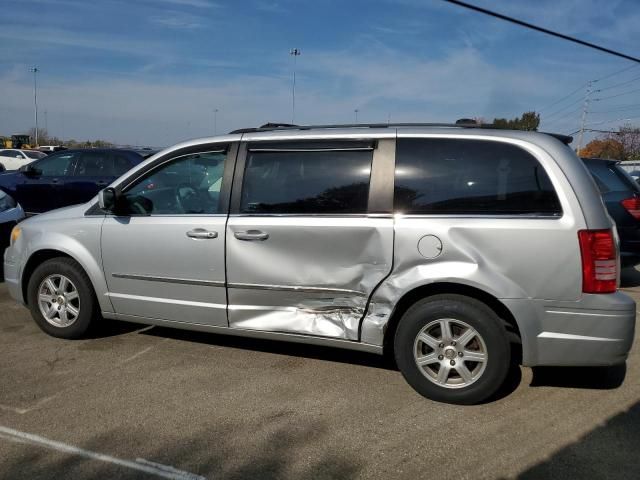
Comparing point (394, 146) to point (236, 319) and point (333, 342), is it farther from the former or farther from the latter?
point (236, 319)

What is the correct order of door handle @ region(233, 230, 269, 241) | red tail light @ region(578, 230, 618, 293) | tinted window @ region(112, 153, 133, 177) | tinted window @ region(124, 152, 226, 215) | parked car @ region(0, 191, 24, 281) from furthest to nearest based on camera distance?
tinted window @ region(112, 153, 133, 177) → parked car @ region(0, 191, 24, 281) → tinted window @ region(124, 152, 226, 215) → door handle @ region(233, 230, 269, 241) → red tail light @ region(578, 230, 618, 293)

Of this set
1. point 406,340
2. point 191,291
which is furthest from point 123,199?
point 406,340

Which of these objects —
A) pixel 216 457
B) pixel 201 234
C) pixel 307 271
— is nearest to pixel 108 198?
pixel 201 234

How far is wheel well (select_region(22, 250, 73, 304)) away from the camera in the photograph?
15.5 feet

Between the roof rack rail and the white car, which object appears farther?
the white car

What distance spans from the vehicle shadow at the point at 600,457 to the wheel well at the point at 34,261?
397 cm

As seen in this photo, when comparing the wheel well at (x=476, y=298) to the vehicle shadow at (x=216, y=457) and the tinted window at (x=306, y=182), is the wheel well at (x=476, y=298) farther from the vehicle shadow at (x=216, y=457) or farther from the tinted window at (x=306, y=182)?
the vehicle shadow at (x=216, y=457)

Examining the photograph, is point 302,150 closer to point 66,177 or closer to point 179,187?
point 179,187

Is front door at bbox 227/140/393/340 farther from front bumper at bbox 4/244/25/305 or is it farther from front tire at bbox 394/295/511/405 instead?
front bumper at bbox 4/244/25/305

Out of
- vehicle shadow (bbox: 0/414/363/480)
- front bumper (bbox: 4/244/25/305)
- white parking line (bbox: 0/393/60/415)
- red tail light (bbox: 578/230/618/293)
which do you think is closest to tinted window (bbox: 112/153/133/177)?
front bumper (bbox: 4/244/25/305)

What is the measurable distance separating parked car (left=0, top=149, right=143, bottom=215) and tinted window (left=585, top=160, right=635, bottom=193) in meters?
6.77

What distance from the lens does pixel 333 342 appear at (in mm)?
3854

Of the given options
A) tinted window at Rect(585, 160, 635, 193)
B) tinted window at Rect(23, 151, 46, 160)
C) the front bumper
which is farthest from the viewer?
tinted window at Rect(23, 151, 46, 160)

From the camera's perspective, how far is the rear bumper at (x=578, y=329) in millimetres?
3268
